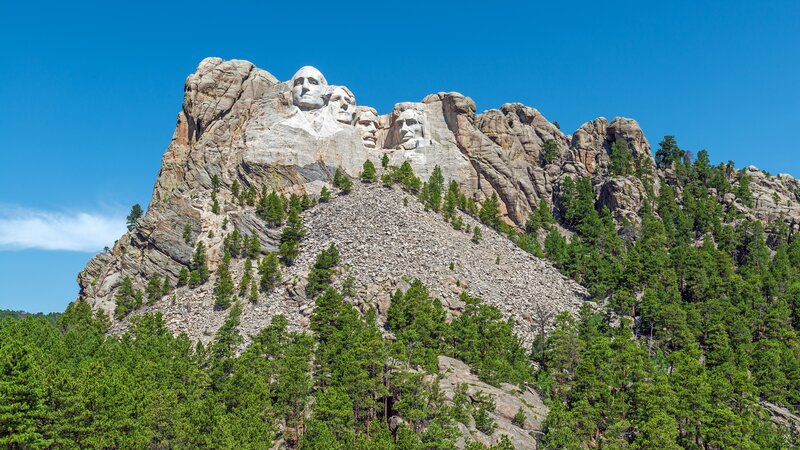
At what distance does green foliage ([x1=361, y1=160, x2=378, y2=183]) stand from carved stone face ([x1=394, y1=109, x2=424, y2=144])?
1783cm

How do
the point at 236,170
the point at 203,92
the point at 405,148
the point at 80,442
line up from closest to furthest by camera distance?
the point at 80,442 < the point at 236,170 < the point at 203,92 < the point at 405,148

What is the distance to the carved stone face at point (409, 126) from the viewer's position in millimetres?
148125

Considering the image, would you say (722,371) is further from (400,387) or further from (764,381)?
(400,387)

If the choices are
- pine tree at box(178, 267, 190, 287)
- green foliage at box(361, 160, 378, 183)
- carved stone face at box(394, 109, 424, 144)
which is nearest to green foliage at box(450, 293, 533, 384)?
pine tree at box(178, 267, 190, 287)

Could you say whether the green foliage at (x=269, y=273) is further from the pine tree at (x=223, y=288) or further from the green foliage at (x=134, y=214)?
the green foliage at (x=134, y=214)

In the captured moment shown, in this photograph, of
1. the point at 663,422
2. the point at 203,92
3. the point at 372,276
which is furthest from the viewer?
the point at 203,92

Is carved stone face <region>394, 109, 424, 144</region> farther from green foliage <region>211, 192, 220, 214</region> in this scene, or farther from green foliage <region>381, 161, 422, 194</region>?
green foliage <region>211, 192, 220, 214</region>

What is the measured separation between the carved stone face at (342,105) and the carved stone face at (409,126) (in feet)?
37.2

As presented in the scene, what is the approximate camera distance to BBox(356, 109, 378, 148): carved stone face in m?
149

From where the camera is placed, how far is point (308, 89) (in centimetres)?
13775

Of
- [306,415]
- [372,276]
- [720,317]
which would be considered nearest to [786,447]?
[720,317]

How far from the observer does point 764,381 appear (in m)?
80.2

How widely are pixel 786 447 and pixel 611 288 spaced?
140 feet

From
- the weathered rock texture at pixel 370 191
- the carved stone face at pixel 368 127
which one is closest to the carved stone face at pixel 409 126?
the weathered rock texture at pixel 370 191
